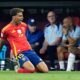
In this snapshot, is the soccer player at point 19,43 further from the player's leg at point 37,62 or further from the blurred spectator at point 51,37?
the blurred spectator at point 51,37

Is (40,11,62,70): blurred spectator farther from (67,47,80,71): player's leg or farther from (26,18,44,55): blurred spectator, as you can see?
(67,47,80,71): player's leg

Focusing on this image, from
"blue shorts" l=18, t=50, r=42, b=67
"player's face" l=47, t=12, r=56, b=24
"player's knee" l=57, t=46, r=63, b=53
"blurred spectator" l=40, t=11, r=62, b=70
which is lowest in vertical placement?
"blue shorts" l=18, t=50, r=42, b=67

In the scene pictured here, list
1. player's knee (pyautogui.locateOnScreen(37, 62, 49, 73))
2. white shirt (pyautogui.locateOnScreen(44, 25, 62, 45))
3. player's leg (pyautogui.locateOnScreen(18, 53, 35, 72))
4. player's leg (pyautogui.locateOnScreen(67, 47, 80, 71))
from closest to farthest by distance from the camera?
player's leg (pyautogui.locateOnScreen(18, 53, 35, 72)), player's knee (pyautogui.locateOnScreen(37, 62, 49, 73)), player's leg (pyautogui.locateOnScreen(67, 47, 80, 71)), white shirt (pyautogui.locateOnScreen(44, 25, 62, 45))

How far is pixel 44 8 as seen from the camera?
16.4 meters

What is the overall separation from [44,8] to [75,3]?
111cm

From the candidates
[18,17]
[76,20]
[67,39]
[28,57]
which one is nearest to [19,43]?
[28,57]

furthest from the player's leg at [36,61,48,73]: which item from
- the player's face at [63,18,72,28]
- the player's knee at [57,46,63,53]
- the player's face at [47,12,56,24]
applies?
the player's face at [47,12,56,24]

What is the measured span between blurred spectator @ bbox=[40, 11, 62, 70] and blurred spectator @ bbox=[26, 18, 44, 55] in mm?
192

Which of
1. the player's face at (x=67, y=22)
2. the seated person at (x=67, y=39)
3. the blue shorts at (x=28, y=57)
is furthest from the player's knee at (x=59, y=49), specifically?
the blue shorts at (x=28, y=57)

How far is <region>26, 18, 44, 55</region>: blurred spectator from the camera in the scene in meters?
15.6

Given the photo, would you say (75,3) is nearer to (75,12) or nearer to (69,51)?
(75,12)

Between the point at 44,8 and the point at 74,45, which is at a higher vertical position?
the point at 44,8

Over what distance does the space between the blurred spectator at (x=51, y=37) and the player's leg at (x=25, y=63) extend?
320 cm

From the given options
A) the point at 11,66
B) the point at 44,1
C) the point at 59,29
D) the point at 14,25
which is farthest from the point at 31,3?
the point at 14,25
